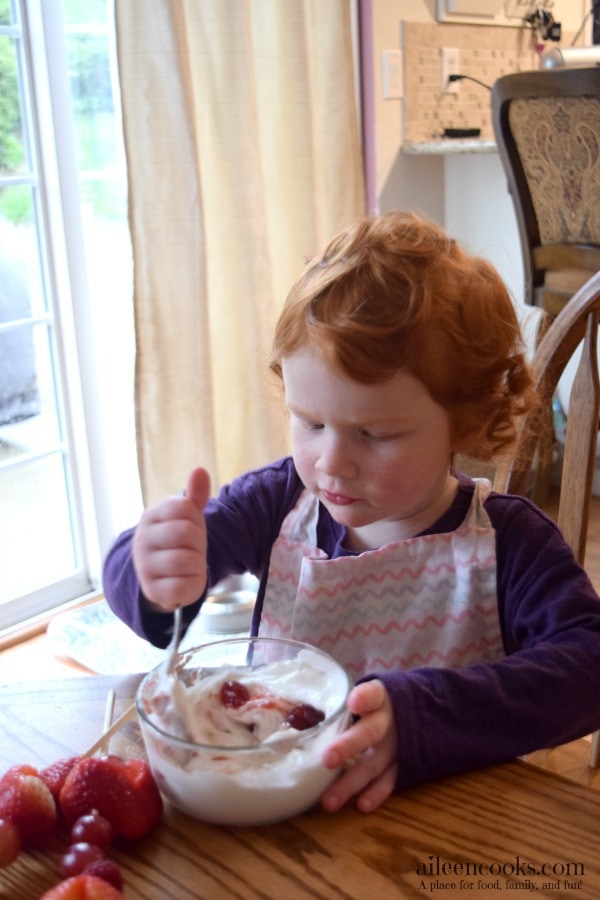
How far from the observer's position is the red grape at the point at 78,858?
62cm

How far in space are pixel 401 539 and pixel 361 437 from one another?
219 mm

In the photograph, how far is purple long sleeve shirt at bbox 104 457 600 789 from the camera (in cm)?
77

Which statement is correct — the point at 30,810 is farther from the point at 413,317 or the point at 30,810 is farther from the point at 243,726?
the point at 413,317

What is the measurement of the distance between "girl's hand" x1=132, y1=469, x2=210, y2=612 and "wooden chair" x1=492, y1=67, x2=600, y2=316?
204 centimetres

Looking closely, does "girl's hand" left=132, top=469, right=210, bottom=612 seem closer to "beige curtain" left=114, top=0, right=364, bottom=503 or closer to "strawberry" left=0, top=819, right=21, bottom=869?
"strawberry" left=0, top=819, right=21, bottom=869

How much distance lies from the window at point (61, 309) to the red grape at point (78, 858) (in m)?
2.10

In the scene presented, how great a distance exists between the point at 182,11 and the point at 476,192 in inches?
57.0

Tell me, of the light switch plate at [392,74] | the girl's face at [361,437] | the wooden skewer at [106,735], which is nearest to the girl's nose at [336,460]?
the girl's face at [361,437]

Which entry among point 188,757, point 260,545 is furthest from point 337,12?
point 188,757

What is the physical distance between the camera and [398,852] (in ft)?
2.11

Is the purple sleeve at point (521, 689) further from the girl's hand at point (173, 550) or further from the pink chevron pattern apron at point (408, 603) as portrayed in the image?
the girl's hand at point (173, 550)

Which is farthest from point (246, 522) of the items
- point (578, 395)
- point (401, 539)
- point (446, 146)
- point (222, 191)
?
point (446, 146)

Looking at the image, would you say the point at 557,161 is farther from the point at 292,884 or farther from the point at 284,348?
the point at 292,884

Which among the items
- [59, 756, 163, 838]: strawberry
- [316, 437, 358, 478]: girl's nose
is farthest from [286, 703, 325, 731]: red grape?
[316, 437, 358, 478]: girl's nose
